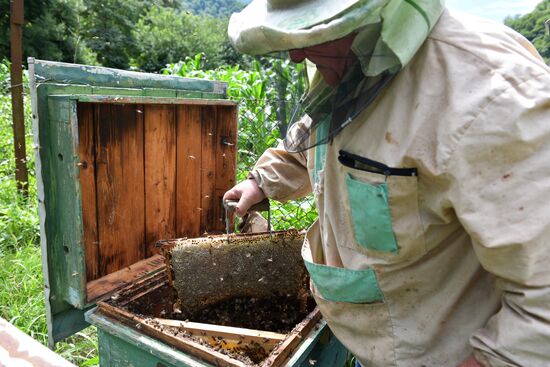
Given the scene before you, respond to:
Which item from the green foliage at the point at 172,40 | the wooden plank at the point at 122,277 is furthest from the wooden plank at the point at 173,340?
the green foliage at the point at 172,40

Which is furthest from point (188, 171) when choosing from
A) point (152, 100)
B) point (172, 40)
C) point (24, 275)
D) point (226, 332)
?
point (172, 40)

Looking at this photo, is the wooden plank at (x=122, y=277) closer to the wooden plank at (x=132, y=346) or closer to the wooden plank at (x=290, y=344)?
the wooden plank at (x=132, y=346)

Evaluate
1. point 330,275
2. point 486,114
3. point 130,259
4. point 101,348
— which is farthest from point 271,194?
point 486,114

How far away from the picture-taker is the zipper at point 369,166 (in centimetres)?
89

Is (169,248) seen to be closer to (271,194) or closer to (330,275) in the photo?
(271,194)

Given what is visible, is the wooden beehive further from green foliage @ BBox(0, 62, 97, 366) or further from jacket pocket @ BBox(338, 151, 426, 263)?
Answer: green foliage @ BBox(0, 62, 97, 366)

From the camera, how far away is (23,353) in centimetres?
108

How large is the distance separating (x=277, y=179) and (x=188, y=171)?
1.99 feet

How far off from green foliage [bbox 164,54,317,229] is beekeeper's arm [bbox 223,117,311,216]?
16 cm

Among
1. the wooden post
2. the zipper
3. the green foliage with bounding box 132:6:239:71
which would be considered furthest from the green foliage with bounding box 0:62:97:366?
the green foliage with bounding box 132:6:239:71

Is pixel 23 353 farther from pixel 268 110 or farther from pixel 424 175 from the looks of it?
pixel 268 110

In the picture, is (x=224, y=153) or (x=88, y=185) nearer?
(x=88, y=185)

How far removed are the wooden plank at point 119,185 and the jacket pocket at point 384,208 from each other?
100 centimetres

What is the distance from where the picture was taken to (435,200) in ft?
2.88
